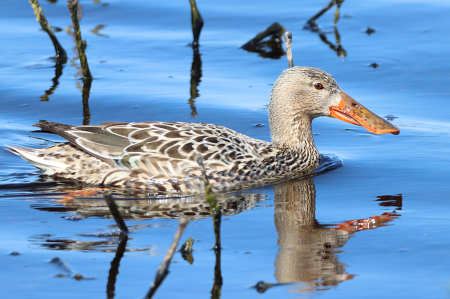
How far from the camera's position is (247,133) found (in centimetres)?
942

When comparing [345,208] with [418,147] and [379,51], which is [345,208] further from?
[379,51]

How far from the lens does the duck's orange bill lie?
26.0ft

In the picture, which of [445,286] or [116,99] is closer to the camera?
[445,286]

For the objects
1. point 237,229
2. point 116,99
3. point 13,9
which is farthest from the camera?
point 13,9

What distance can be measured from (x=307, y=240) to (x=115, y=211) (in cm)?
162

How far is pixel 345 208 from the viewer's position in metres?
6.73

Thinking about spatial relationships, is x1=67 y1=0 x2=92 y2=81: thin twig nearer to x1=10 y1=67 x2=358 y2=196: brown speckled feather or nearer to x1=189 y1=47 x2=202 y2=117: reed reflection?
x1=189 y1=47 x2=202 y2=117: reed reflection

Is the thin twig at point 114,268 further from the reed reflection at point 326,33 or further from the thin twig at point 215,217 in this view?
the reed reflection at point 326,33

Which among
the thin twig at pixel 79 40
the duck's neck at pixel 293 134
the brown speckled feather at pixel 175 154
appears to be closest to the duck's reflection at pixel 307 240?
the brown speckled feather at pixel 175 154

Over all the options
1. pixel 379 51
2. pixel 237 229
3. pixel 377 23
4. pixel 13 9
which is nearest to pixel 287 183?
pixel 237 229

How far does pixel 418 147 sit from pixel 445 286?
3.93m

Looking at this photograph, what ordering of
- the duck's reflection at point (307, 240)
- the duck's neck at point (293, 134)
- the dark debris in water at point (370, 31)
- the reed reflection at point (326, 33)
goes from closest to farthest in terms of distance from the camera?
the duck's reflection at point (307, 240), the duck's neck at point (293, 134), the reed reflection at point (326, 33), the dark debris in water at point (370, 31)

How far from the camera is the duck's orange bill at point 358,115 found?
791 centimetres

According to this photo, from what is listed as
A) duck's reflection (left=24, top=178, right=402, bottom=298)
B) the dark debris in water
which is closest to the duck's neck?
duck's reflection (left=24, top=178, right=402, bottom=298)
